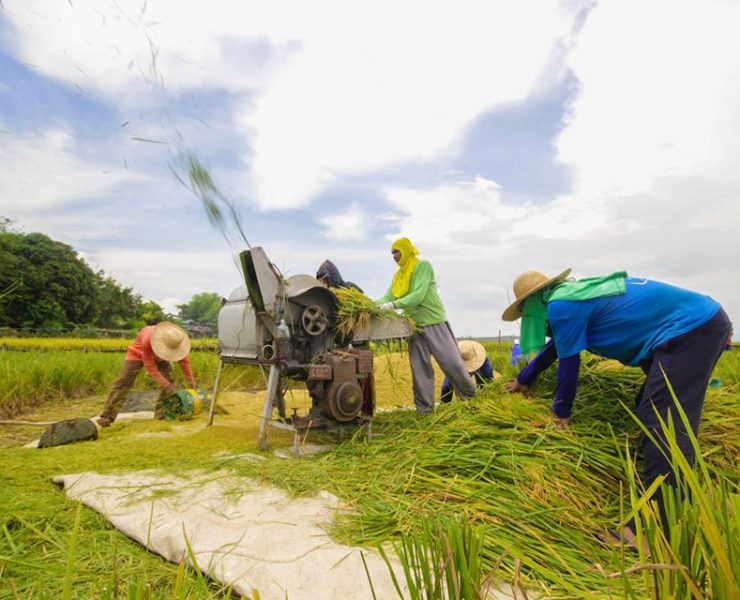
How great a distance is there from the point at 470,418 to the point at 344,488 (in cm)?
99

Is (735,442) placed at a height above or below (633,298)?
below

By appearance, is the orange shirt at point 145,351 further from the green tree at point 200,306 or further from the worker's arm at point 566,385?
the green tree at point 200,306

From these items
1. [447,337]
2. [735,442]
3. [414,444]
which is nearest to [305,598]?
[414,444]

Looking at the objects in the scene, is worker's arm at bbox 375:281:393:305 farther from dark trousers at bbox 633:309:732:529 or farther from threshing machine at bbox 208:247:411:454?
dark trousers at bbox 633:309:732:529

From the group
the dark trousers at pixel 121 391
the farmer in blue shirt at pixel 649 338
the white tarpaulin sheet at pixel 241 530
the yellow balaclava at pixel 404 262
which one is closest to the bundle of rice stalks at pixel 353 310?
the yellow balaclava at pixel 404 262

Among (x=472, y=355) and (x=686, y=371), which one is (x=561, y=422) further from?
(x=472, y=355)

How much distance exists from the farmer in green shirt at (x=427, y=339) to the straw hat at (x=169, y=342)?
294cm

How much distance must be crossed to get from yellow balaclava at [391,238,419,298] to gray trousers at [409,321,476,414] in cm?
49

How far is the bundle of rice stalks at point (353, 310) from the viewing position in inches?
163

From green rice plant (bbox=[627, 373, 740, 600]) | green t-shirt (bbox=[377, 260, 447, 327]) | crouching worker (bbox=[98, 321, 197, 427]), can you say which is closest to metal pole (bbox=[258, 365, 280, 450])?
green t-shirt (bbox=[377, 260, 447, 327])

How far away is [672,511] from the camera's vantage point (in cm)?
84

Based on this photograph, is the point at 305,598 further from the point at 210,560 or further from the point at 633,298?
the point at 633,298

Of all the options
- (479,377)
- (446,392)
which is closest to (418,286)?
(446,392)

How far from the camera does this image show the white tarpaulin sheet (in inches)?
72.4
